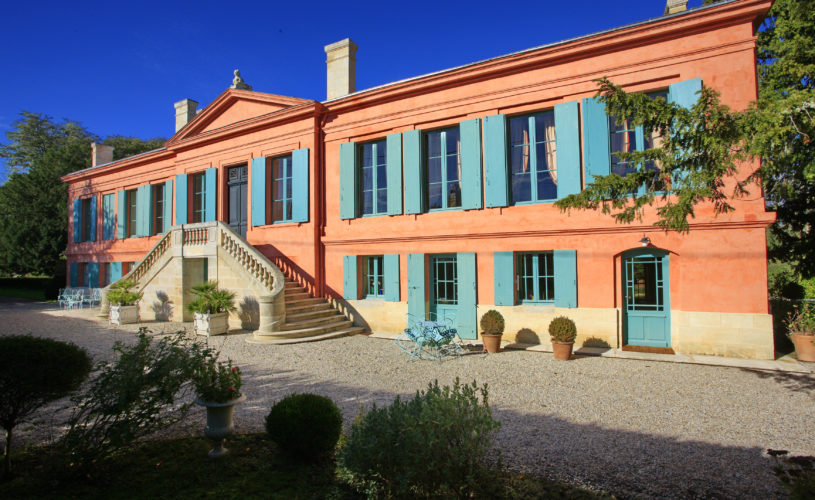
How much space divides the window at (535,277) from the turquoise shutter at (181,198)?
12.8 metres

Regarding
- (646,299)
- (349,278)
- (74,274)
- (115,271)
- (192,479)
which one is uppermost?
(115,271)

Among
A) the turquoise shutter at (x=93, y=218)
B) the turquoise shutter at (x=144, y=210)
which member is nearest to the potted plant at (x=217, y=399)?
the turquoise shutter at (x=144, y=210)

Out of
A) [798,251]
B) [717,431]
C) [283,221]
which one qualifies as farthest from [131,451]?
[798,251]

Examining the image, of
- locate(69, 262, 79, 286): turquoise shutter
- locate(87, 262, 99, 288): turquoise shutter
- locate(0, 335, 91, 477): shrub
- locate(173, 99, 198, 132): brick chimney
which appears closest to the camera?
locate(0, 335, 91, 477): shrub

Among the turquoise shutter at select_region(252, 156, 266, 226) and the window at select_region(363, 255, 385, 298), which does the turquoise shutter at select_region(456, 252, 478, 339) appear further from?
the turquoise shutter at select_region(252, 156, 266, 226)

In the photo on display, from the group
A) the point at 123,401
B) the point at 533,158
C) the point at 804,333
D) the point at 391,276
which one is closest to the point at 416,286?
the point at 391,276

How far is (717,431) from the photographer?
511 cm

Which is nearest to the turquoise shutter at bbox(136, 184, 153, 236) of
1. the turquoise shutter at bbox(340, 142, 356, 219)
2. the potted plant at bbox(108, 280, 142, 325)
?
the potted plant at bbox(108, 280, 142, 325)

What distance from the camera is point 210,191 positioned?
15.7 metres

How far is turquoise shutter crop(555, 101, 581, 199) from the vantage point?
9.93 meters

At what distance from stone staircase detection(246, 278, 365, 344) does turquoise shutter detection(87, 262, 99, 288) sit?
1299 centimetres

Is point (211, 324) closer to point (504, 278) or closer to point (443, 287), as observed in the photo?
point (443, 287)

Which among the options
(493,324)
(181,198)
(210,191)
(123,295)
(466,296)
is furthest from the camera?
(181,198)

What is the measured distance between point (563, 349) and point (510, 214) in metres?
3.49
